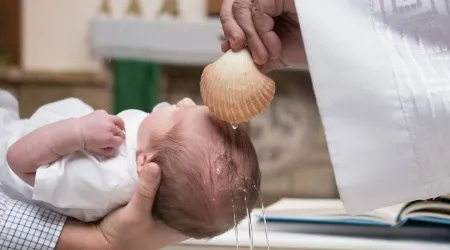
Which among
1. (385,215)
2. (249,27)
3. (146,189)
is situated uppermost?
(249,27)

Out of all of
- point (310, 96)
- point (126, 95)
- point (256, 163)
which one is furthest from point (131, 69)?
point (256, 163)

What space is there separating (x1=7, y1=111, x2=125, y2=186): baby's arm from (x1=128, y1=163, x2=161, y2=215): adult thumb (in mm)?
52

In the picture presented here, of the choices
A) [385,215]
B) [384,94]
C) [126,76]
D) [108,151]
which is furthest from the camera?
[126,76]

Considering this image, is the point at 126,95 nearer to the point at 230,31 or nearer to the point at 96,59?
the point at 96,59

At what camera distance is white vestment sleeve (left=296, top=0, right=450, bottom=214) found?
0.59m

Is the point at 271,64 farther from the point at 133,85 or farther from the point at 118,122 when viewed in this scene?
the point at 133,85

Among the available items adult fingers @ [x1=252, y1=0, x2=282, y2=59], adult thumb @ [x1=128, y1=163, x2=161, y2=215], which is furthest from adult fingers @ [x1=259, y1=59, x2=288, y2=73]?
adult thumb @ [x1=128, y1=163, x2=161, y2=215]

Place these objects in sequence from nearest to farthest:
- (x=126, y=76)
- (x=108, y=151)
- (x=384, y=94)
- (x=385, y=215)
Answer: (x=384, y=94)
(x=108, y=151)
(x=385, y=215)
(x=126, y=76)

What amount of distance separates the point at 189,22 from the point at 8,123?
132cm

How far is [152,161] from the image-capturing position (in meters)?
0.68

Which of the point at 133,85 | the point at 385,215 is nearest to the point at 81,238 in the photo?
the point at 385,215

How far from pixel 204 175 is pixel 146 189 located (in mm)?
56

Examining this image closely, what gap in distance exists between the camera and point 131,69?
2135mm

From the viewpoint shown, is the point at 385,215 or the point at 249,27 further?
the point at 385,215
